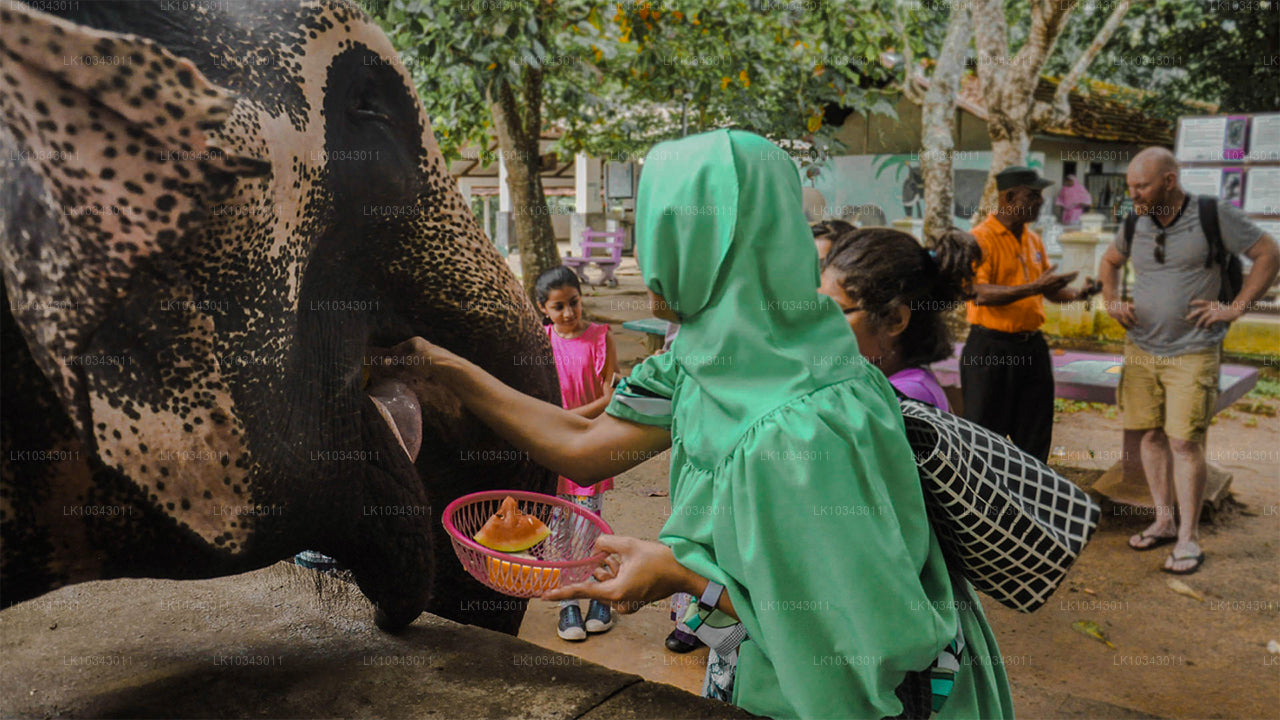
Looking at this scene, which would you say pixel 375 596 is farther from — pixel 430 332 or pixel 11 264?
pixel 11 264

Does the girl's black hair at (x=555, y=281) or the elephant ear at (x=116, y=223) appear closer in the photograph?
the elephant ear at (x=116, y=223)

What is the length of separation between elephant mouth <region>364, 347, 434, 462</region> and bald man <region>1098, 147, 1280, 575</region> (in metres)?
3.86

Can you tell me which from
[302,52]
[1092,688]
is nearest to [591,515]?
[302,52]

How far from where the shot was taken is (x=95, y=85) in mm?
1275

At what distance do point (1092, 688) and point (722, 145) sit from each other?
9.82 feet

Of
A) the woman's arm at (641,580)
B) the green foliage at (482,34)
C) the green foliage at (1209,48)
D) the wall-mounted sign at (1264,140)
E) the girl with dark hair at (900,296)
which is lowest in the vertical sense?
the woman's arm at (641,580)

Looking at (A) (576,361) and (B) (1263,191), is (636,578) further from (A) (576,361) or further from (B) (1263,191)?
(B) (1263,191)

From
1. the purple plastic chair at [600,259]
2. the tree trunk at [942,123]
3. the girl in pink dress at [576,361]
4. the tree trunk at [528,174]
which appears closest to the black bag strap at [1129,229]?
the girl in pink dress at [576,361]

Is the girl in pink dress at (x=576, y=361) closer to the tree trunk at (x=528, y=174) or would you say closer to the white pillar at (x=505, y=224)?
the tree trunk at (x=528, y=174)

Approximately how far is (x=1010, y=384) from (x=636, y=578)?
3858mm

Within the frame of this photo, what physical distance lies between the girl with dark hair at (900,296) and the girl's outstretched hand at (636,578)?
867 millimetres

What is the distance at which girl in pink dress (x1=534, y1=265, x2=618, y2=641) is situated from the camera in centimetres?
405

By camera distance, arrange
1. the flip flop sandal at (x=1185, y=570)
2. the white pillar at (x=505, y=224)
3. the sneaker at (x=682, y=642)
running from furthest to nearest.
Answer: the white pillar at (x=505, y=224), the flip flop sandal at (x=1185, y=570), the sneaker at (x=682, y=642)

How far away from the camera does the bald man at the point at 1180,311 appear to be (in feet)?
14.8
